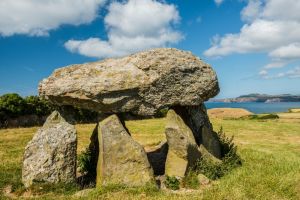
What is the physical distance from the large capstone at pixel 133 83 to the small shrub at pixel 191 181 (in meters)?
2.74

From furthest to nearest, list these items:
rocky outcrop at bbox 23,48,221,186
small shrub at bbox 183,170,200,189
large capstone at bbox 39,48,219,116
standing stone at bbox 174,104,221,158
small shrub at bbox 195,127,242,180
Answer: standing stone at bbox 174,104,221,158 < small shrub at bbox 195,127,242,180 < large capstone at bbox 39,48,219,116 < small shrub at bbox 183,170,200,189 < rocky outcrop at bbox 23,48,221,186

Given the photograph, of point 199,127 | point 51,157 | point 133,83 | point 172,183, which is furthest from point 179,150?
point 51,157

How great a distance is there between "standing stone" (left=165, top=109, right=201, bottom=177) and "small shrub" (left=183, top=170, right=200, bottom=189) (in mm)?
229

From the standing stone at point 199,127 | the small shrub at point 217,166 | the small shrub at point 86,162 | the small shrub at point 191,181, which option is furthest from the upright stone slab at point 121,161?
the standing stone at point 199,127

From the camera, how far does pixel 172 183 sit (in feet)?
44.3

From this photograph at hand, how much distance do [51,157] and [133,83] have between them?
154 inches

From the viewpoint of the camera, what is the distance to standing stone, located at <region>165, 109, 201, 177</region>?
14.2 metres

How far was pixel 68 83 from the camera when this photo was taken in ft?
45.3

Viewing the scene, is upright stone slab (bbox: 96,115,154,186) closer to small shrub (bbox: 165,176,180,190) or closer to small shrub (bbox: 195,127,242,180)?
small shrub (bbox: 165,176,180,190)

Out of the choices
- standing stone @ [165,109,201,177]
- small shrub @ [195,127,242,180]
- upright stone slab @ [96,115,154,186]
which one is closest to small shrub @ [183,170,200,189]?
standing stone @ [165,109,201,177]

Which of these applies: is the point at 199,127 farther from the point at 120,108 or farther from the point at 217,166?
the point at 120,108

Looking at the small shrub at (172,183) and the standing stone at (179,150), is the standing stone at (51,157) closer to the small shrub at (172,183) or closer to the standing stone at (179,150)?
the small shrub at (172,183)

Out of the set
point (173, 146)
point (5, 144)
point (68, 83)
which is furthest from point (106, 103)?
point (5, 144)

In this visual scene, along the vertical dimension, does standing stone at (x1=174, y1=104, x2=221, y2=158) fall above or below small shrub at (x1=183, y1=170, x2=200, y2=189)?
above
